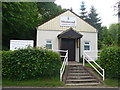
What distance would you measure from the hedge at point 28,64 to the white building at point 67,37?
5143mm

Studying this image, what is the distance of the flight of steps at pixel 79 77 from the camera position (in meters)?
8.14

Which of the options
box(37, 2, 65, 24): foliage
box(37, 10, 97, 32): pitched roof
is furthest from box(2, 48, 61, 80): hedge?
box(37, 2, 65, 24): foliage

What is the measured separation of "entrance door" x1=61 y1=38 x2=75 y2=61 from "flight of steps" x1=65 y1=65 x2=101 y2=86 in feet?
13.6

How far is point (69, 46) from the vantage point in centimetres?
1409

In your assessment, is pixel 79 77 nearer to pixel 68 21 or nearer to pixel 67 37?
pixel 67 37

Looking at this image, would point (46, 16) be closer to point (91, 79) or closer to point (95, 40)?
point (95, 40)

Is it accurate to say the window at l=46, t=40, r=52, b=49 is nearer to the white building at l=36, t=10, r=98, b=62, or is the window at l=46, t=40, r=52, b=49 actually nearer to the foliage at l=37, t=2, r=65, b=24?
the white building at l=36, t=10, r=98, b=62

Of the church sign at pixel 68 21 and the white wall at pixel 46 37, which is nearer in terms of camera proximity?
the white wall at pixel 46 37

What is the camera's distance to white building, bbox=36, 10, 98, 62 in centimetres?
1379

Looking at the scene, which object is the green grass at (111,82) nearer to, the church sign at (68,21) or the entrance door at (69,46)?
the entrance door at (69,46)

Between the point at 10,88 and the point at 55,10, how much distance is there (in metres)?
22.1

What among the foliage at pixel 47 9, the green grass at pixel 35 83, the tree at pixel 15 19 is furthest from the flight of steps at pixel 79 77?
the foliage at pixel 47 9

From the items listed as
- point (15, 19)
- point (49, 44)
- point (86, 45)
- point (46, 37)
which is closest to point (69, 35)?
point (49, 44)

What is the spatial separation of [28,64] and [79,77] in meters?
3.46
